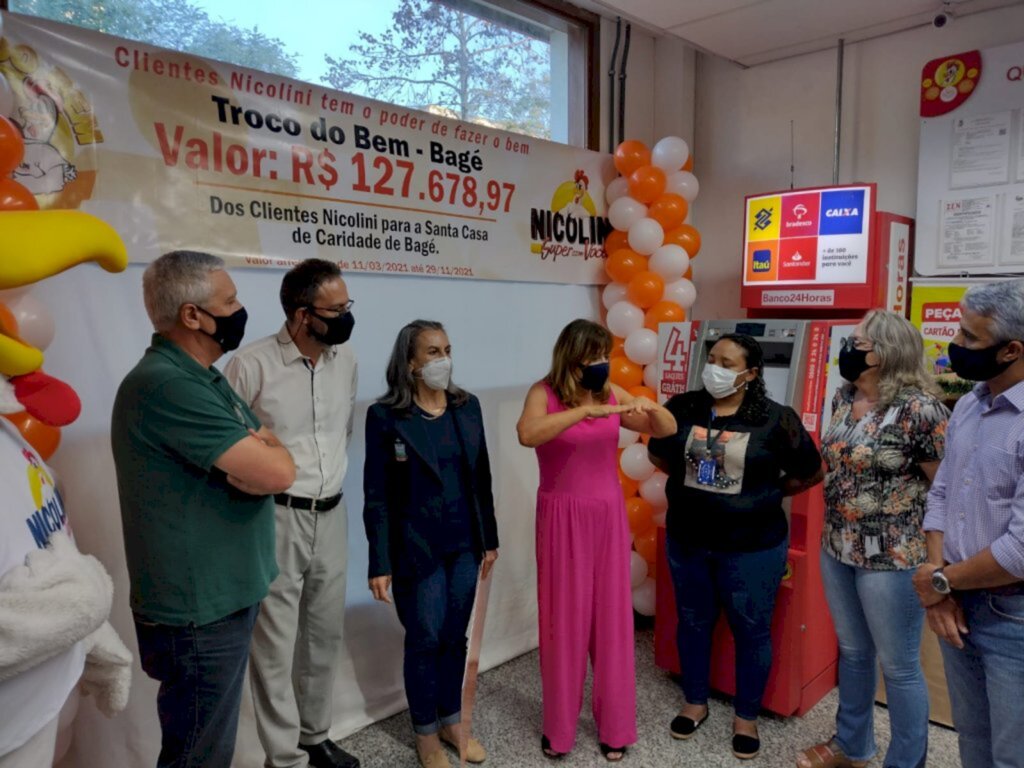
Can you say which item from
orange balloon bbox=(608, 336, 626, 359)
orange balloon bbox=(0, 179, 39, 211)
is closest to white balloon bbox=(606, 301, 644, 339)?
orange balloon bbox=(608, 336, 626, 359)

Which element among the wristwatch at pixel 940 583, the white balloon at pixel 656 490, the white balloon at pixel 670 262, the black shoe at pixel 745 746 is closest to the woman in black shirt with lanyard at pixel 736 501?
the black shoe at pixel 745 746

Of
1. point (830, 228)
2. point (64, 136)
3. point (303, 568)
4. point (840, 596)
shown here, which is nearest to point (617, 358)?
point (830, 228)

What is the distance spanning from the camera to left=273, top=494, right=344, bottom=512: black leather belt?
221 cm

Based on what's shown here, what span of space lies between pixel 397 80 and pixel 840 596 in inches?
99.3

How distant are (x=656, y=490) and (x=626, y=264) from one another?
1.06 meters

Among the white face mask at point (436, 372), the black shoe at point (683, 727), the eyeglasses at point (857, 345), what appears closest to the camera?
the eyeglasses at point (857, 345)

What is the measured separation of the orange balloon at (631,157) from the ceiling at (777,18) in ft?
1.64

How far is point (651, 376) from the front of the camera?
3467mm

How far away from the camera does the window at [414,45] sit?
8.00ft

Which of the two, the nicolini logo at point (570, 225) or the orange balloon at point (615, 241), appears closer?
the nicolini logo at point (570, 225)

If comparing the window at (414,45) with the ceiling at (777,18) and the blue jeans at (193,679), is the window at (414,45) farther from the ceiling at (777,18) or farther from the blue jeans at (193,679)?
the blue jeans at (193,679)

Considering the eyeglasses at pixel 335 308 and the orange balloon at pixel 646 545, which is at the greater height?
the eyeglasses at pixel 335 308

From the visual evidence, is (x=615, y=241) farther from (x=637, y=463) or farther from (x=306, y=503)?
(x=306, y=503)

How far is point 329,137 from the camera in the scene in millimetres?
2586
